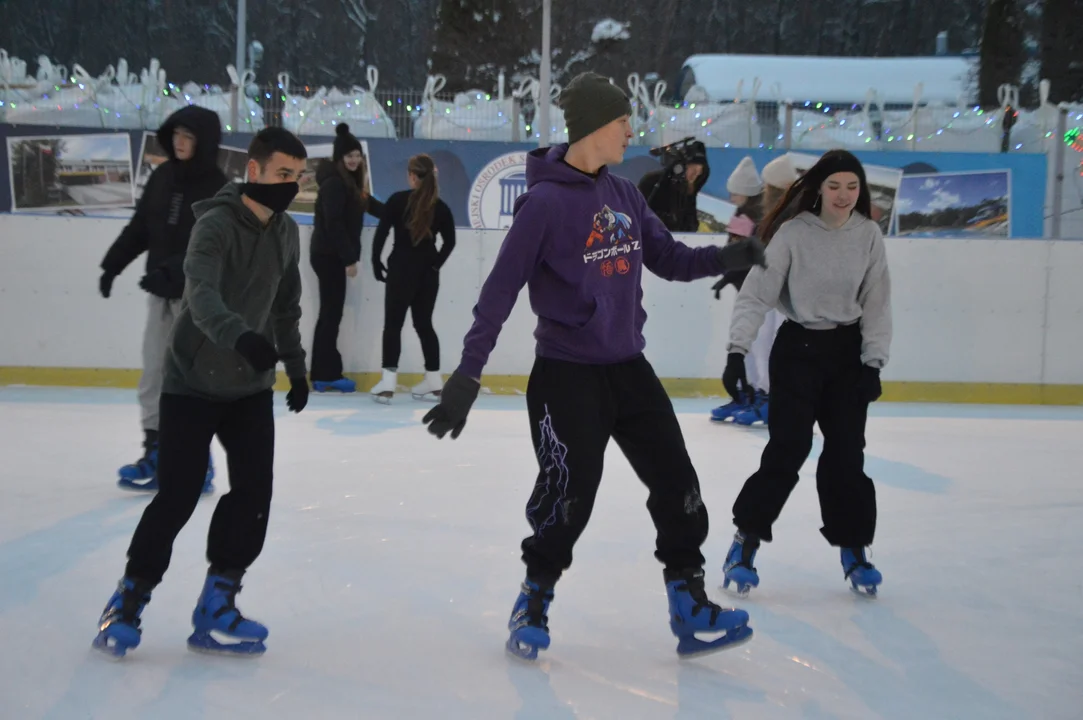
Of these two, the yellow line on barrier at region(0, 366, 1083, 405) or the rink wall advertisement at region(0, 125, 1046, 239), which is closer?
the yellow line on barrier at region(0, 366, 1083, 405)

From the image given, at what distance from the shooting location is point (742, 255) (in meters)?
2.29

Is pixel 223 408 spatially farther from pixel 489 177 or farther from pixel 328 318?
pixel 489 177

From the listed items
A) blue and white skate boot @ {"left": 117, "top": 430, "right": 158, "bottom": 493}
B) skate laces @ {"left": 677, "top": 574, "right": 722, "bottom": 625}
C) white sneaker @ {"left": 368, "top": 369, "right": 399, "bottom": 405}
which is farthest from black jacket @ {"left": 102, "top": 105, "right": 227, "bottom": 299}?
white sneaker @ {"left": 368, "top": 369, "right": 399, "bottom": 405}

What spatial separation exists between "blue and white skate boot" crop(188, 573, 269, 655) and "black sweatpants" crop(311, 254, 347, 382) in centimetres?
440

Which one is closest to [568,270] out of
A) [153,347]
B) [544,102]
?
[153,347]

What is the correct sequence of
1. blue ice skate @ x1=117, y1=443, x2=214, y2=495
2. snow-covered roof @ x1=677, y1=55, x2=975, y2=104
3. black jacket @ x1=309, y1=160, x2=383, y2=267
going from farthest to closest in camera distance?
snow-covered roof @ x1=677, y1=55, x2=975, y2=104 → black jacket @ x1=309, y1=160, x2=383, y2=267 → blue ice skate @ x1=117, y1=443, x2=214, y2=495

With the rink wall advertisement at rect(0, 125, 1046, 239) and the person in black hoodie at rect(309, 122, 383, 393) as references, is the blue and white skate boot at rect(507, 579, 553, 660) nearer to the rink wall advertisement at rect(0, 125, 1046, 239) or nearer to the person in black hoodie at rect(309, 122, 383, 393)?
the person in black hoodie at rect(309, 122, 383, 393)

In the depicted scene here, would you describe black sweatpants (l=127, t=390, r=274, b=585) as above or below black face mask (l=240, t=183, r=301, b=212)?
below

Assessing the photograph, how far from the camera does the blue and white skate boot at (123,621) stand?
218 cm

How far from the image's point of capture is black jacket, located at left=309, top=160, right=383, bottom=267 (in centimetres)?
660

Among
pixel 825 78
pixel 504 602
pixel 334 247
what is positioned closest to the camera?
pixel 504 602

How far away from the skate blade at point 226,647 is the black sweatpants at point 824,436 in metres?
1.24

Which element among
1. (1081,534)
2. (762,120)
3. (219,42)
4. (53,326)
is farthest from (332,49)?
(1081,534)

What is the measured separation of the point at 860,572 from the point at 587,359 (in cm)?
103
